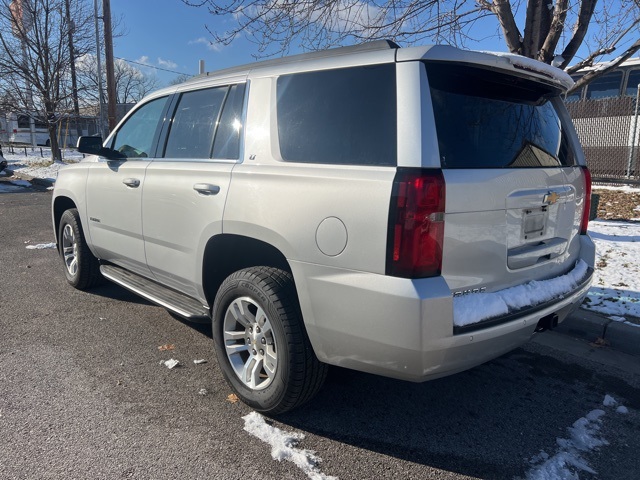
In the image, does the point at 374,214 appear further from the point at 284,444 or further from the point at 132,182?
the point at 132,182

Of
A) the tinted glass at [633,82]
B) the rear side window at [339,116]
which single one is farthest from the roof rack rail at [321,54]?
the tinted glass at [633,82]

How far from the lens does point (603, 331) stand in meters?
3.83

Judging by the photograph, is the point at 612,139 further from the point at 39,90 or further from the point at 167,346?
the point at 39,90

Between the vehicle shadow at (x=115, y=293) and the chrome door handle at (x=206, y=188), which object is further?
the vehicle shadow at (x=115, y=293)

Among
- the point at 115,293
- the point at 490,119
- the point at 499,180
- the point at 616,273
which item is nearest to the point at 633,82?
the point at 616,273

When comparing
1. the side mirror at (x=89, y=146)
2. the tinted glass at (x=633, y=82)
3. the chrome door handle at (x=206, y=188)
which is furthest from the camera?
the tinted glass at (x=633, y=82)

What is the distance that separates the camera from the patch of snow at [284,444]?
2326mm

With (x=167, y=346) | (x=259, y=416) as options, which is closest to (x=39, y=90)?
(x=167, y=346)

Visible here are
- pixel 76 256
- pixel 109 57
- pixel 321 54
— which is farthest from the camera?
pixel 109 57

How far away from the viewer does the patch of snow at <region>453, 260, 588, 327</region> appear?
85.2 inches

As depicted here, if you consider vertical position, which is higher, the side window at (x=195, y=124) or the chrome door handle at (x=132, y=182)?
the side window at (x=195, y=124)

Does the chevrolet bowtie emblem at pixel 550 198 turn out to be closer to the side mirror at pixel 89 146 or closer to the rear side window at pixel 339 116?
the rear side window at pixel 339 116

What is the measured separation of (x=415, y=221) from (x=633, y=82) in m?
13.3

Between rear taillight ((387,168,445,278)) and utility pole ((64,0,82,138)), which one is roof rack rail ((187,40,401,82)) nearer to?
rear taillight ((387,168,445,278))
